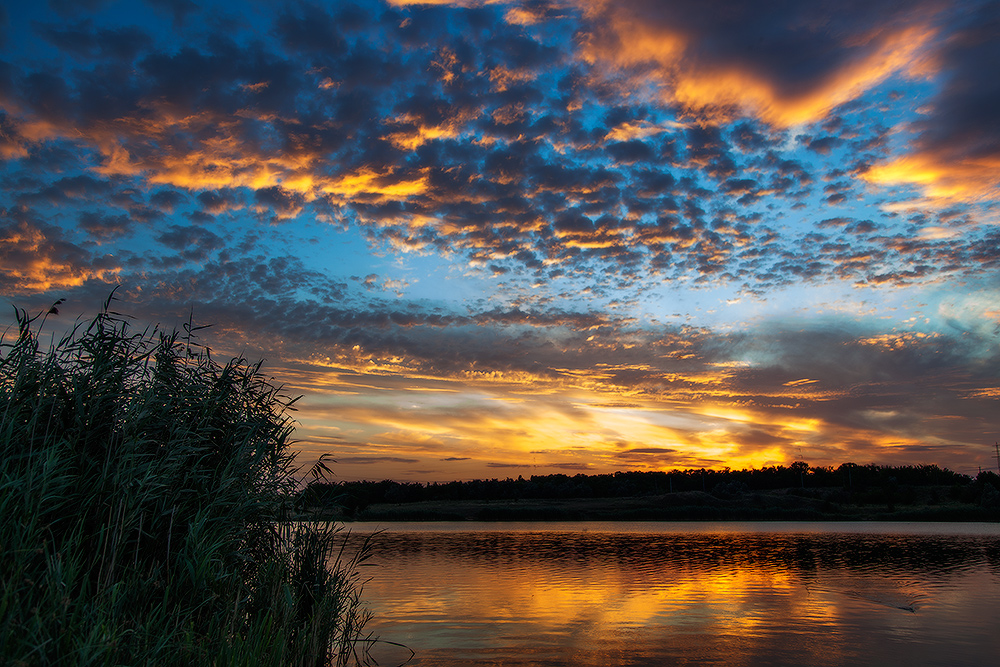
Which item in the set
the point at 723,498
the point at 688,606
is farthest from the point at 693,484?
the point at 688,606

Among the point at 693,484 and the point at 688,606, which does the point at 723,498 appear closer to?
the point at 693,484

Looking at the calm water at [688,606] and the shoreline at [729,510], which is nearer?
the calm water at [688,606]

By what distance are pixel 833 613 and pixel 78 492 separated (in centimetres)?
2509

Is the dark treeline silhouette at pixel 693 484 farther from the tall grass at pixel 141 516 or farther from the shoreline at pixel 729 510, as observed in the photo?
the tall grass at pixel 141 516

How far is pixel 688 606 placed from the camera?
2400cm

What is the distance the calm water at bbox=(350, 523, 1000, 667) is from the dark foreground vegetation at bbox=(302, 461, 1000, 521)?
4545 centimetres

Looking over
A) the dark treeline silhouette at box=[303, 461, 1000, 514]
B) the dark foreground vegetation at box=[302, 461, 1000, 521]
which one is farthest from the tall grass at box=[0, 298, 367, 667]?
the dark treeline silhouette at box=[303, 461, 1000, 514]

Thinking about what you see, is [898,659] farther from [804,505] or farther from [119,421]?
[804,505]

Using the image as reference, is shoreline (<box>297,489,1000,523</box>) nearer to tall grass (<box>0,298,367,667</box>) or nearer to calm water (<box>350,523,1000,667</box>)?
calm water (<box>350,523,1000,667</box>)

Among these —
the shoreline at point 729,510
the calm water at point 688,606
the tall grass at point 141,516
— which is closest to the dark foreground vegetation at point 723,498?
the shoreline at point 729,510

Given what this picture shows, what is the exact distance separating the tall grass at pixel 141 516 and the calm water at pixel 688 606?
598 centimetres

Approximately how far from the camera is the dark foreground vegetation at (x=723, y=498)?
95750 mm

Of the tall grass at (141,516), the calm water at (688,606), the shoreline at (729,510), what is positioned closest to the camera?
the tall grass at (141,516)

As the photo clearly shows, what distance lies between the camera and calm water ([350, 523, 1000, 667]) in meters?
17.0
